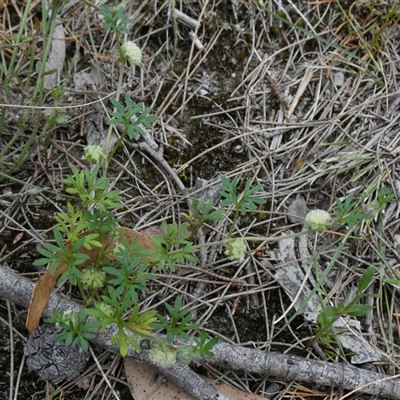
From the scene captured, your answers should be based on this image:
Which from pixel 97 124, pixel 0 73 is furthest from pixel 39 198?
pixel 0 73

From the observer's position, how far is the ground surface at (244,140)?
238 cm

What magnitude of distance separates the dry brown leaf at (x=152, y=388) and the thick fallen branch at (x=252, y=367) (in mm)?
66

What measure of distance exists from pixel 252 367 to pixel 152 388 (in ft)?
1.36

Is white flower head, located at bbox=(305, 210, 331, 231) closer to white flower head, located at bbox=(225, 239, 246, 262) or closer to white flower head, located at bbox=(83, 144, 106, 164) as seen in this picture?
white flower head, located at bbox=(225, 239, 246, 262)

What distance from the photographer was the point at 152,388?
2.22 m

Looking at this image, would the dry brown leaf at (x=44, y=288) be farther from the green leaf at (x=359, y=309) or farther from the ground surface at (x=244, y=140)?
the green leaf at (x=359, y=309)

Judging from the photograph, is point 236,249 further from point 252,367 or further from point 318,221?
point 252,367

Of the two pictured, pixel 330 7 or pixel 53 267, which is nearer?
pixel 53 267

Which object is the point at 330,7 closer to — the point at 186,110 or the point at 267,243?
the point at 186,110

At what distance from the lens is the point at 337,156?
8.91 ft

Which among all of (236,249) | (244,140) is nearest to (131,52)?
(244,140)

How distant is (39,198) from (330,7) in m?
1.87

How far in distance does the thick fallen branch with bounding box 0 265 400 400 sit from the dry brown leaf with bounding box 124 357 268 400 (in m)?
0.07

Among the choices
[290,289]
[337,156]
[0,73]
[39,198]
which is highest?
[0,73]
